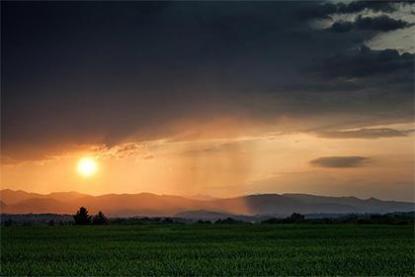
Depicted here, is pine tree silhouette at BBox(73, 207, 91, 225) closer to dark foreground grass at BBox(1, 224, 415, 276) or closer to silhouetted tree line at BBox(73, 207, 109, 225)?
silhouetted tree line at BBox(73, 207, 109, 225)

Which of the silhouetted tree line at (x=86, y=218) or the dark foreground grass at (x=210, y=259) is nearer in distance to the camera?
the dark foreground grass at (x=210, y=259)

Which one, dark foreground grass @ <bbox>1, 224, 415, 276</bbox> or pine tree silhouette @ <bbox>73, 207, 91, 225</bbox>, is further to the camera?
pine tree silhouette @ <bbox>73, 207, 91, 225</bbox>

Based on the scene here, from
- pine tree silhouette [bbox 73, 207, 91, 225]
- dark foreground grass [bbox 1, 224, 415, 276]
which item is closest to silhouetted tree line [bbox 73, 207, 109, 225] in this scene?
pine tree silhouette [bbox 73, 207, 91, 225]

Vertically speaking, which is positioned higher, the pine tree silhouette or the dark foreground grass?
the pine tree silhouette

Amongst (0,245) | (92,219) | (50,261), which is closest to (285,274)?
(50,261)

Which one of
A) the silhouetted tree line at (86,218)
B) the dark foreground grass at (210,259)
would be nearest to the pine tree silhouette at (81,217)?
the silhouetted tree line at (86,218)

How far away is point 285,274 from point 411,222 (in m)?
50.3

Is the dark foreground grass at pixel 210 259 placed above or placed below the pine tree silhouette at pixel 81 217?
below

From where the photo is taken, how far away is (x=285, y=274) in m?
21.9

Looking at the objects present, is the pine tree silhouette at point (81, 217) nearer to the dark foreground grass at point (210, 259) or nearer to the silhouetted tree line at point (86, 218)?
the silhouetted tree line at point (86, 218)

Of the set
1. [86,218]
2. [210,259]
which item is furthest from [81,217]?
[210,259]

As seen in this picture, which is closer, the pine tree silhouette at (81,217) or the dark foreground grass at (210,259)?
the dark foreground grass at (210,259)

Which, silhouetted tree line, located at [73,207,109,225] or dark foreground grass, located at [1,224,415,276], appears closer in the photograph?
dark foreground grass, located at [1,224,415,276]

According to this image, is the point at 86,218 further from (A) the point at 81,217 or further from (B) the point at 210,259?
(B) the point at 210,259
